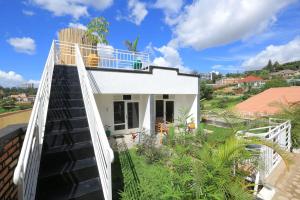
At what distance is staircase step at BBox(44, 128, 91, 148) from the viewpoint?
3854mm

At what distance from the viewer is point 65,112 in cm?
494

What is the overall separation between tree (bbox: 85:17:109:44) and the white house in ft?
10.7

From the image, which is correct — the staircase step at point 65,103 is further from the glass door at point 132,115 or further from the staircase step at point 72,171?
the glass door at point 132,115

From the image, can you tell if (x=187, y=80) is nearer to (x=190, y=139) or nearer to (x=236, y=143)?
(x=190, y=139)

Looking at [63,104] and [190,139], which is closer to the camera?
[63,104]

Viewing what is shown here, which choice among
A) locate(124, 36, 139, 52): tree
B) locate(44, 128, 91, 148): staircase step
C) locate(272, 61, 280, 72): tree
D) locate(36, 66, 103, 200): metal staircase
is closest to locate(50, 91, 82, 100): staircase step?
locate(36, 66, 103, 200): metal staircase

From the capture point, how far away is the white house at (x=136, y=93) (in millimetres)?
10539

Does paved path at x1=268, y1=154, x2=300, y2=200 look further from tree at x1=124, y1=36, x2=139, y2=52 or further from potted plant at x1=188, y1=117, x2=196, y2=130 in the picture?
tree at x1=124, y1=36, x2=139, y2=52

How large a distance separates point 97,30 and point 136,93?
497 centimetres

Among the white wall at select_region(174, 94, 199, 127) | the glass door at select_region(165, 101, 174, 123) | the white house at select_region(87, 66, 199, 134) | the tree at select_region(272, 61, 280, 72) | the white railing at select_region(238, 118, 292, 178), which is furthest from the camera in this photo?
the tree at select_region(272, 61, 280, 72)

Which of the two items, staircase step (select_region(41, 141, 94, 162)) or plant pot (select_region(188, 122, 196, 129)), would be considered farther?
plant pot (select_region(188, 122, 196, 129))

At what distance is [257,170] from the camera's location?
4398 mm

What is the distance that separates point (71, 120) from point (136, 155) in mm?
4512

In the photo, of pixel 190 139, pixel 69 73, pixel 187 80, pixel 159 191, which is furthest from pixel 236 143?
pixel 187 80
